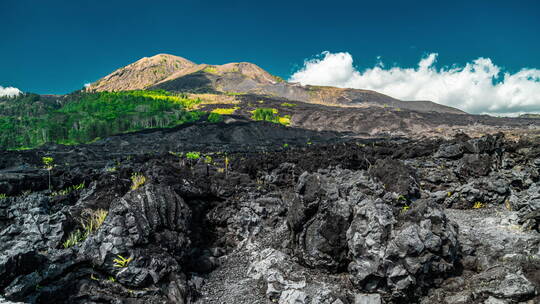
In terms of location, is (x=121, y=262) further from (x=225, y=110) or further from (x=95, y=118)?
(x=95, y=118)

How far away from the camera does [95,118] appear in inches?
3563

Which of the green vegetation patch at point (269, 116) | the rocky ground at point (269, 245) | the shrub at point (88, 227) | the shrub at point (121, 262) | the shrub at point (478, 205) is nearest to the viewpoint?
the rocky ground at point (269, 245)

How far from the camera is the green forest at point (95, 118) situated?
7394 cm

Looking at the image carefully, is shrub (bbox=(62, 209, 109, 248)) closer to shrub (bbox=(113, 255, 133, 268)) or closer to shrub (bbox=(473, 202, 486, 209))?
shrub (bbox=(113, 255, 133, 268))

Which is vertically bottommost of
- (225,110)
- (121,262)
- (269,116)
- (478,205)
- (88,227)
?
(121,262)

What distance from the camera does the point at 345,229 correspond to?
8.30 meters

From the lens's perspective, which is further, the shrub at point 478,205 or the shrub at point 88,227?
the shrub at point 478,205

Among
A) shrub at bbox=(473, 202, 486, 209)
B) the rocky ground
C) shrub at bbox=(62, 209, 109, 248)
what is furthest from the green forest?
shrub at bbox=(473, 202, 486, 209)

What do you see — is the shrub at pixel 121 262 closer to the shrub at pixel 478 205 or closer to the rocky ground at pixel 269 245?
the rocky ground at pixel 269 245

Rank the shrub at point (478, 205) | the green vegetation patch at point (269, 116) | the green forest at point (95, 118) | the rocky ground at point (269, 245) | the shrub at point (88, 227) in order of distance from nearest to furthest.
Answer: the rocky ground at point (269, 245) < the shrub at point (88, 227) < the shrub at point (478, 205) < the green forest at point (95, 118) < the green vegetation patch at point (269, 116)

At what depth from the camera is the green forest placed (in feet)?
243

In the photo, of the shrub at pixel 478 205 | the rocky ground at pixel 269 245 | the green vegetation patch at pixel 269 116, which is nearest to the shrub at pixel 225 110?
the green vegetation patch at pixel 269 116

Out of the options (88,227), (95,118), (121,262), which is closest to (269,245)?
(121,262)

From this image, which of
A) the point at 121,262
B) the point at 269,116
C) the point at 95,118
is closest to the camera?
the point at 121,262
